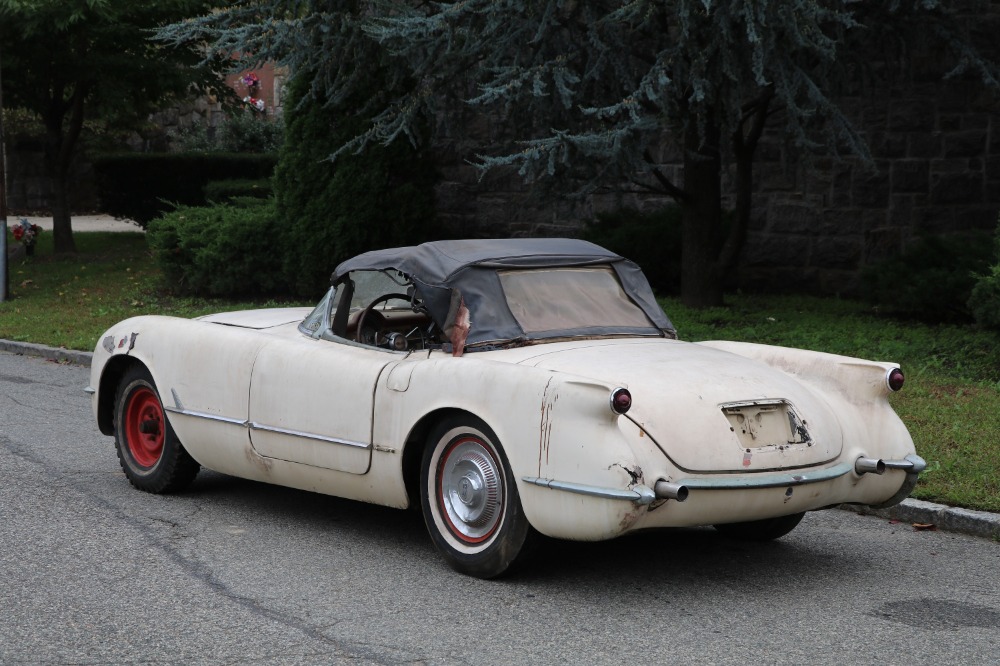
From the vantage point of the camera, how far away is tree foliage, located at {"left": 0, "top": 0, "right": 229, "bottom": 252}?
18.5 m

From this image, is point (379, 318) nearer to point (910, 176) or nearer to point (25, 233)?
point (910, 176)

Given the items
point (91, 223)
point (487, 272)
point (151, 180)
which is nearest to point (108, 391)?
point (487, 272)

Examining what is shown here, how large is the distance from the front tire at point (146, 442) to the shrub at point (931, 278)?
7850mm

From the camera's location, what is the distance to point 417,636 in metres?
4.62

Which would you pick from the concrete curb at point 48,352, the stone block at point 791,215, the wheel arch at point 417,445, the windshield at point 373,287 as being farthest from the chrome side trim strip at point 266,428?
the stone block at point 791,215

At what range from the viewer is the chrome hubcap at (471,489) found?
17.5ft

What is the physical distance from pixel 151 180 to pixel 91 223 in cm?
527

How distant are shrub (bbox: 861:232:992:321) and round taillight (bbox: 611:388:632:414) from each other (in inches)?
311

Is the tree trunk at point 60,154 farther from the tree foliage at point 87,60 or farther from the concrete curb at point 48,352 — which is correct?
the concrete curb at point 48,352

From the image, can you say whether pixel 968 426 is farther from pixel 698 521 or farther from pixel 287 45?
pixel 287 45

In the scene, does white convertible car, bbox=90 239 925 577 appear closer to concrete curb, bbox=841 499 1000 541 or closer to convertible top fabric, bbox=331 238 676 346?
convertible top fabric, bbox=331 238 676 346

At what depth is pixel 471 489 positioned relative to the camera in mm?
5406

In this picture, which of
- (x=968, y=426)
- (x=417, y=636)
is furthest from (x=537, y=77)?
(x=417, y=636)

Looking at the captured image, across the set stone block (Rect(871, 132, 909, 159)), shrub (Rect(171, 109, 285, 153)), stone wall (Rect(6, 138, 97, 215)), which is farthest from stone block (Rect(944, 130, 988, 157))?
stone wall (Rect(6, 138, 97, 215))
